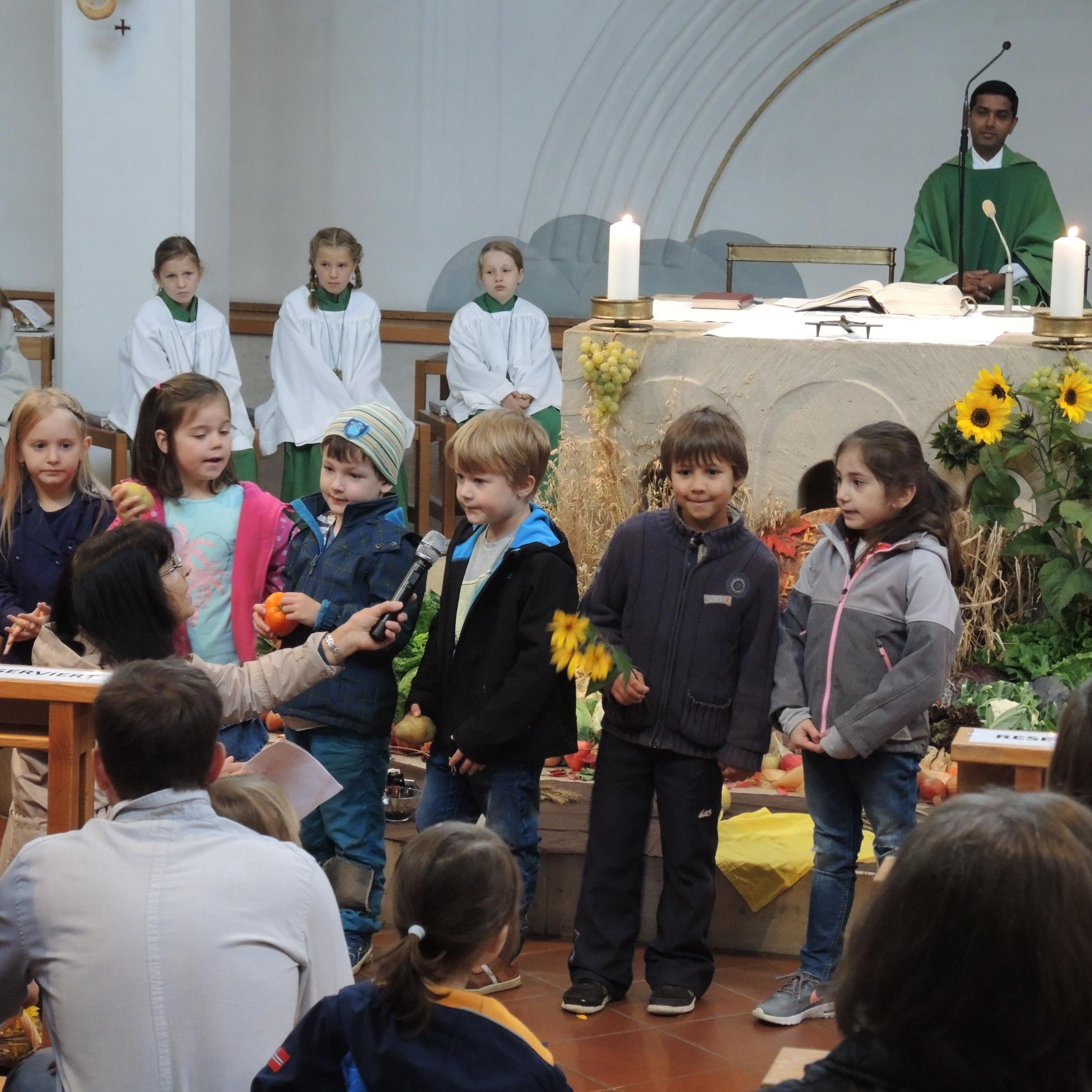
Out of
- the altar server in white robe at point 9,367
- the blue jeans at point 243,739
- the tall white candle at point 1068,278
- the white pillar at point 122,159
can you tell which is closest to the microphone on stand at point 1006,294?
the tall white candle at point 1068,278

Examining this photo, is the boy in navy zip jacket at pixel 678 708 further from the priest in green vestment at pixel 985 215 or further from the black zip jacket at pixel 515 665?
the priest in green vestment at pixel 985 215

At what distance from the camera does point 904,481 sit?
320 centimetres

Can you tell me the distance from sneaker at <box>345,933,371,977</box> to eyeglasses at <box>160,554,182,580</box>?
0.85 m

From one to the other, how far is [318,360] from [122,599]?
481 centimetres

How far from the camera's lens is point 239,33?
8914mm

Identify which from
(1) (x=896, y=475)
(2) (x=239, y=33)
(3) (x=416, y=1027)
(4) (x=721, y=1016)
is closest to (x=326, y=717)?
(4) (x=721, y=1016)

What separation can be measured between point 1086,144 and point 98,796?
738cm

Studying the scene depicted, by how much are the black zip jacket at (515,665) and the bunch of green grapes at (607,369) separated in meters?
1.35

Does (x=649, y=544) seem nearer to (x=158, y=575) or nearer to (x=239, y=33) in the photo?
(x=158, y=575)

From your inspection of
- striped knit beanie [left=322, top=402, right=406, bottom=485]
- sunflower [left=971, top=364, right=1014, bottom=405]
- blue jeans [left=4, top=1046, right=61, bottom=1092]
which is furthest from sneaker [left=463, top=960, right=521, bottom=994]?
sunflower [left=971, top=364, right=1014, bottom=405]

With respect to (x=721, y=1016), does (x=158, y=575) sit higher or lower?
higher

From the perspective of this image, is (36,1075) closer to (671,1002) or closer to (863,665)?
(671,1002)

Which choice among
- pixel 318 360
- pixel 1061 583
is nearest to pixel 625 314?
pixel 1061 583

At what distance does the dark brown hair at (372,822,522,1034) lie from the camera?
5.74 ft
